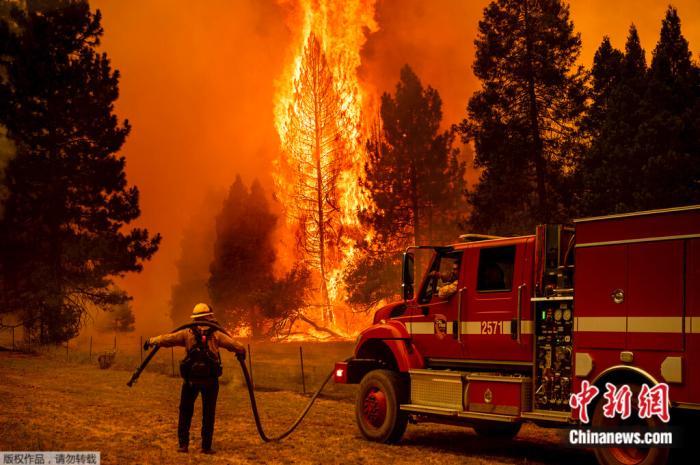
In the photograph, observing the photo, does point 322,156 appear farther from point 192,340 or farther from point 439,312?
point 192,340

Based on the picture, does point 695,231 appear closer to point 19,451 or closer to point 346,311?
point 19,451

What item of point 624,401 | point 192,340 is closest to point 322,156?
point 192,340

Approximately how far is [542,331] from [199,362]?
495 centimetres

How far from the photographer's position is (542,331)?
11484mm

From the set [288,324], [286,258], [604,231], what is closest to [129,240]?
[288,324]

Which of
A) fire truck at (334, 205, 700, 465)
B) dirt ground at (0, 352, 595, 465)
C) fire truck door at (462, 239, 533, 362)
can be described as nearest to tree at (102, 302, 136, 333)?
dirt ground at (0, 352, 595, 465)

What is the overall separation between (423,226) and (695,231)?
129ft

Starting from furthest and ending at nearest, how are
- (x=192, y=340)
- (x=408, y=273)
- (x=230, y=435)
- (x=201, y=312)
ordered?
(x=230, y=435) < (x=408, y=273) < (x=201, y=312) < (x=192, y=340)

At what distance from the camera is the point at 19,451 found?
11719mm

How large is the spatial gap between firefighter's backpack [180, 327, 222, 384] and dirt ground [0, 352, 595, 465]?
44.7 inches

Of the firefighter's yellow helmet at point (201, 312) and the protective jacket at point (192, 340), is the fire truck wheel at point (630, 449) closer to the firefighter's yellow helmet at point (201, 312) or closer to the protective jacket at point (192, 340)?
the protective jacket at point (192, 340)

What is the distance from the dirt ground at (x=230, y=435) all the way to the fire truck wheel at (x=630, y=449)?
6.04ft

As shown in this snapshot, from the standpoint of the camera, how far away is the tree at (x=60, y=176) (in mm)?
41062

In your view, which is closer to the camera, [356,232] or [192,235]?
[356,232]
